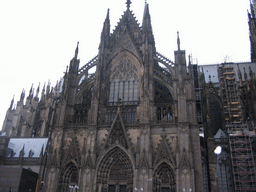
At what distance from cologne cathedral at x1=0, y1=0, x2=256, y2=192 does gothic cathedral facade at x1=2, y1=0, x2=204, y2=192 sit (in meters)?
0.11

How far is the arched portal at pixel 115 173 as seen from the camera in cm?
3127

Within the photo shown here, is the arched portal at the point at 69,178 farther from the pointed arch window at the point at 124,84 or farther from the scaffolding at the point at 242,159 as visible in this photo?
the scaffolding at the point at 242,159

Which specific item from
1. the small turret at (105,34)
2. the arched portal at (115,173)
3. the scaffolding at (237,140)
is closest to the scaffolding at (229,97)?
the scaffolding at (237,140)

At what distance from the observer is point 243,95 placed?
41.8 m

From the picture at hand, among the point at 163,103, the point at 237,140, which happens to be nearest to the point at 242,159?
the point at 237,140

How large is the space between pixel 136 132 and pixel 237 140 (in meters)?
12.5

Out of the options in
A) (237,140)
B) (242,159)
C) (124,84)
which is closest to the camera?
(242,159)

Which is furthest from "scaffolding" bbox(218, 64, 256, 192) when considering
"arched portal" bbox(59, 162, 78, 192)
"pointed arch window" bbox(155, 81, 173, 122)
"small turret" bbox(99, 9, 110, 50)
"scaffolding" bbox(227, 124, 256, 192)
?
"arched portal" bbox(59, 162, 78, 192)

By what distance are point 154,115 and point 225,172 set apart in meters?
11.5

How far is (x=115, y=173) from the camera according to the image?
105ft

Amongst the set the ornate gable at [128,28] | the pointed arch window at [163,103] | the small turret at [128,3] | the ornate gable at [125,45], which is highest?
the small turret at [128,3]

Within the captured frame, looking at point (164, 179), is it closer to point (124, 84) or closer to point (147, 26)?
point (124, 84)

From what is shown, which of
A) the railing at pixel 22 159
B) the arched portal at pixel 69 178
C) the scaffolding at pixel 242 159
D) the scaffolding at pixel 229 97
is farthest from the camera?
the railing at pixel 22 159

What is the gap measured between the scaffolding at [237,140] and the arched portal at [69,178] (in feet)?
61.0
